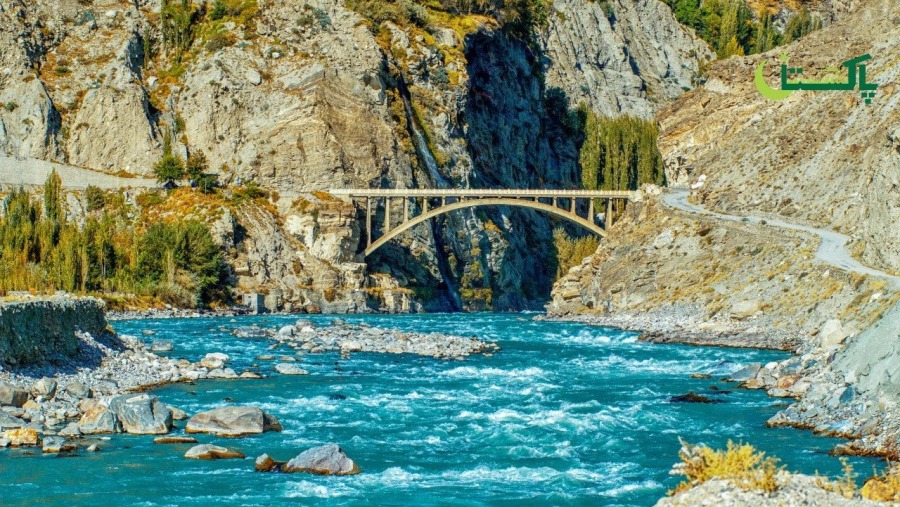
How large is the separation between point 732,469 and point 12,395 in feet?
76.6

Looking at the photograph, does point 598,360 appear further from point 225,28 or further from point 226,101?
point 225,28

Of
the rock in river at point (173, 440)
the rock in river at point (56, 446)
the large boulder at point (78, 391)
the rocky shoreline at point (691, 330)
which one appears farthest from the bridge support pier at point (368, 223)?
the rock in river at point (56, 446)

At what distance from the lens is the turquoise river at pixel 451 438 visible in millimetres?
27297

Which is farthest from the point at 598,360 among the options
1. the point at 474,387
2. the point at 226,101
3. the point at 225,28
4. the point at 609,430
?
the point at 225,28

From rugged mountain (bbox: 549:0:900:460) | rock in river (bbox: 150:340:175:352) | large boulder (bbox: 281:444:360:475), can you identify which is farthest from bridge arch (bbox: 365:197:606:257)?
large boulder (bbox: 281:444:360:475)

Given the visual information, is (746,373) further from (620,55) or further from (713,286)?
(620,55)

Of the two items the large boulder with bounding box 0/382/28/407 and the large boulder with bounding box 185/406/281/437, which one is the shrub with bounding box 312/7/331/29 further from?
the large boulder with bounding box 185/406/281/437

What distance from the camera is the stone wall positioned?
39.4m

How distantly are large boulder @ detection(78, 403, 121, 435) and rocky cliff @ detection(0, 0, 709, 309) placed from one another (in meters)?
73.1

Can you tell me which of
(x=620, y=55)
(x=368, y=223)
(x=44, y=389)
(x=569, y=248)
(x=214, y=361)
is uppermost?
(x=620, y=55)

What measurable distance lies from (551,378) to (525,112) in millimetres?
108383

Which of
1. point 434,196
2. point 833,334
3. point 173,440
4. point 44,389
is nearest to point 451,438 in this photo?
point 173,440

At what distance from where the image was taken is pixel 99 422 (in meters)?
33.5

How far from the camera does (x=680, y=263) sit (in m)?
85.3
